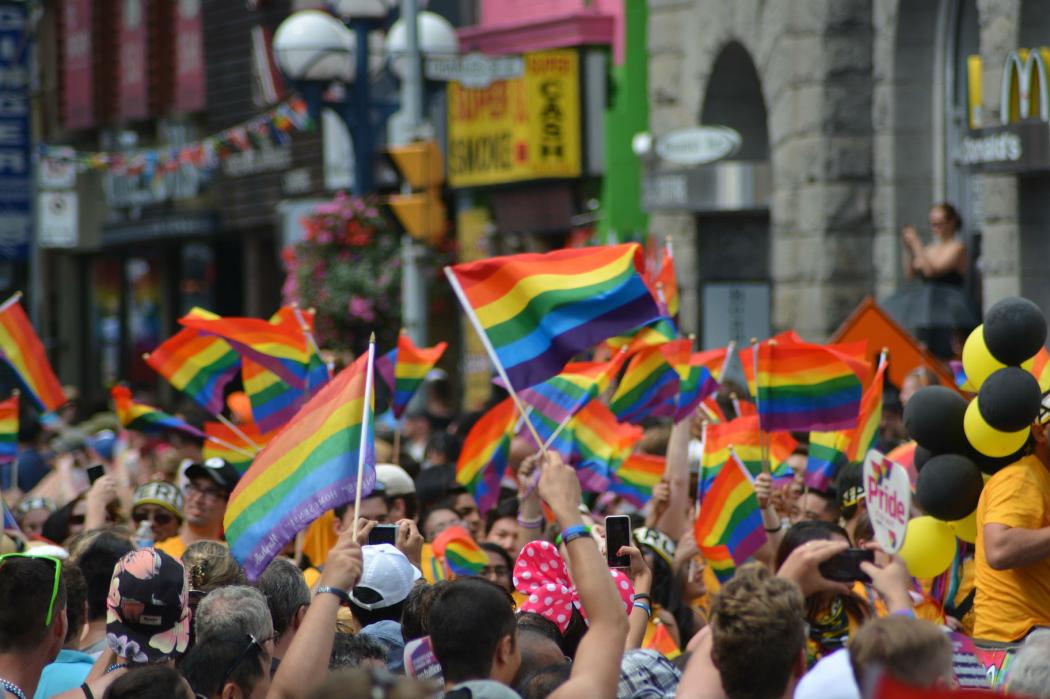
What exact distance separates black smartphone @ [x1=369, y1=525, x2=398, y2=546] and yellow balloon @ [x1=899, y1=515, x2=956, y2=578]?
6.01ft

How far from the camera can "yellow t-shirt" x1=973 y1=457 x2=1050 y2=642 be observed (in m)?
6.75

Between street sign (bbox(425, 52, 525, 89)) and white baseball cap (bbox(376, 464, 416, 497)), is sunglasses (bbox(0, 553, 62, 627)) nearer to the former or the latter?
white baseball cap (bbox(376, 464, 416, 497))

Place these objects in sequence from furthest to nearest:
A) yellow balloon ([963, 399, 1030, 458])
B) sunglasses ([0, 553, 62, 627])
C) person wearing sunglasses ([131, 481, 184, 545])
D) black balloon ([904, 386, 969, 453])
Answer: person wearing sunglasses ([131, 481, 184, 545]), black balloon ([904, 386, 969, 453]), yellow balloon ([963, 399, 1030, 458]), sunglasses ([0, 553, 62, 627])

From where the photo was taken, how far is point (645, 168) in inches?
759

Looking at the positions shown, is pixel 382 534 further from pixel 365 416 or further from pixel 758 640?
pixel 758 640

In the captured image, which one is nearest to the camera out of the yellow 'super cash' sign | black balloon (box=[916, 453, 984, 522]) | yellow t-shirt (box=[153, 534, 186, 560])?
black balloon (box=[916, 453, 984, 522])

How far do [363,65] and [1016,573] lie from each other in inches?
426

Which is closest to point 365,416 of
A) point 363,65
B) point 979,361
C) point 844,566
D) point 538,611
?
point 538,611

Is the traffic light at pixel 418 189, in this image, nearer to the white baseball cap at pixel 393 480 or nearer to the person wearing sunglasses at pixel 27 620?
the white baseball cap at pixel 393 480

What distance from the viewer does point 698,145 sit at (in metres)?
17.2

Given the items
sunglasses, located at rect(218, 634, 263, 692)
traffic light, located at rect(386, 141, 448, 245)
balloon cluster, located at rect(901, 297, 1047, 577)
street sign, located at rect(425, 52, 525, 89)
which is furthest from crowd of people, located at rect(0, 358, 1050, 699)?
street sign, located at rect(425, 52, 525, 89)

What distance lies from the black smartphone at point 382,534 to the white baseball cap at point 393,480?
99.1 inches

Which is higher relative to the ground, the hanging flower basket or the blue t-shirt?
the hanging flower basket

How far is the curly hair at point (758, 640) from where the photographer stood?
15.8 feet
